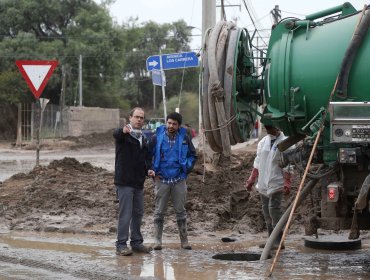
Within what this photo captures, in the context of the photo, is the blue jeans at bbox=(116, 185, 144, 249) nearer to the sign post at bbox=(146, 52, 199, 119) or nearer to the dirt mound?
the dirt mound

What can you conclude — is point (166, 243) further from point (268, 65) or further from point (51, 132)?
point (51, 132)

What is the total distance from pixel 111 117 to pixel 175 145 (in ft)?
115

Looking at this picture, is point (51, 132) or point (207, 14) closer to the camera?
point (207, 14)

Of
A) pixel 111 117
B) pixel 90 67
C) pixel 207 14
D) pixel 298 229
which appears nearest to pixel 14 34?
pixel 90 67

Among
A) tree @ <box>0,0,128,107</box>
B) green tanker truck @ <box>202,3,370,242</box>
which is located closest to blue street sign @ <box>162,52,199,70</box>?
green tanker truck @ <box>202,3,370,242</box>

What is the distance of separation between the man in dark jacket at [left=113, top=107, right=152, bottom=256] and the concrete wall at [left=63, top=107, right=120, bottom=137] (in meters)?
31.8

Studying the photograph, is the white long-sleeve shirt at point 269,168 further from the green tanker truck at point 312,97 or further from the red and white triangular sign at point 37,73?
the red and white triangular sign at point 37,73

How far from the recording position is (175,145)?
8500 millimetres

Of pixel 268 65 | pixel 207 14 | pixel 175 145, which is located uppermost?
pixel 207 14

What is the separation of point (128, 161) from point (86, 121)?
108 feet

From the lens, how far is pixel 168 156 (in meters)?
8.48

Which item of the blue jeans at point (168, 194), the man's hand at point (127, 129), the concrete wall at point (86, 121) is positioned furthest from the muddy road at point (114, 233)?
the concrete wall at point (86, 121)

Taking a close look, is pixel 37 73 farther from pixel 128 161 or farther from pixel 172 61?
pixel 128 161

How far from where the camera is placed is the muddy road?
7.14m
